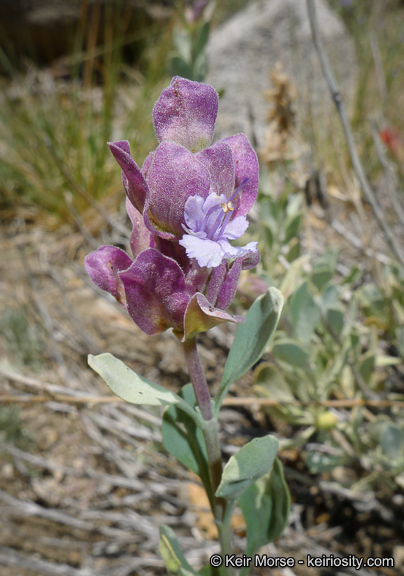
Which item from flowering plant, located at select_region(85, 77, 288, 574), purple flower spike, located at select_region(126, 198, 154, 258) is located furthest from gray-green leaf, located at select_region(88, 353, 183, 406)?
purple flower spike, located at select_region(126, 198, 154, 258)

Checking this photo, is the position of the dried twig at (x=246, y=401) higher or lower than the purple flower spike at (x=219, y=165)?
lower

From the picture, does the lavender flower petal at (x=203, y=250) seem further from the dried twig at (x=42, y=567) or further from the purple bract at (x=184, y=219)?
the dried twig at (x=42, y=567)

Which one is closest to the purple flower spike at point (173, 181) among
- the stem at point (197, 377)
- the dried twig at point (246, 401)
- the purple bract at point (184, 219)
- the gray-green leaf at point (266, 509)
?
the purple bract at point (184, 219)

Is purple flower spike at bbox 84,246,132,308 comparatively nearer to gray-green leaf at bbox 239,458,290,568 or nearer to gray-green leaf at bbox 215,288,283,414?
gray-green leaf at bbox 215,288,283,414

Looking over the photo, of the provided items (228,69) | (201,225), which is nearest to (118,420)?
(201,225)

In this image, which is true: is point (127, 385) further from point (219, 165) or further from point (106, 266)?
point (219, 165)

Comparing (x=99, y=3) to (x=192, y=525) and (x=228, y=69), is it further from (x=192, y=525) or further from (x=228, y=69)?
(x=192, y=525)

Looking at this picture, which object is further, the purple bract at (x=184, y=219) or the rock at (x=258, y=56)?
the rock at (x=258, y=56)

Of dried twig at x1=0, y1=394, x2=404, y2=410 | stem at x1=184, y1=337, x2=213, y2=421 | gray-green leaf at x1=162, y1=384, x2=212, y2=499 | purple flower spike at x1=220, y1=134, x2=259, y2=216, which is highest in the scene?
purple flower spike at x1=220, y1=134, x2=259, y2=216

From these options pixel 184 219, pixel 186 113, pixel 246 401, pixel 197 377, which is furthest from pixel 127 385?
pixel 246 401

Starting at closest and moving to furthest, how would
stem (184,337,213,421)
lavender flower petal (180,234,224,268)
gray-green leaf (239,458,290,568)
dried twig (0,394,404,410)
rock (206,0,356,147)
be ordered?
lavender flower petal (180,234,224,268)
stem (184,337,213,421)
gray-green leaf (239,458,290,568)
dried twig (0,394,404,410)
rock (206,0,356,147)
